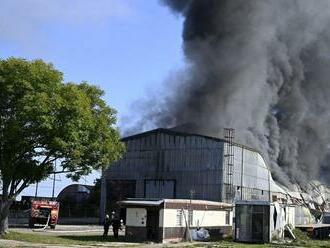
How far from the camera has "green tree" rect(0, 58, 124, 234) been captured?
28.1 m

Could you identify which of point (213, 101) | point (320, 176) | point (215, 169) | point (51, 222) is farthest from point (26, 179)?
point (320, 176)

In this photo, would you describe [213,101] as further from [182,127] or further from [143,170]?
[143,170]

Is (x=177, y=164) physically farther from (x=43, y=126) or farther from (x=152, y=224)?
(x=43, y=126)

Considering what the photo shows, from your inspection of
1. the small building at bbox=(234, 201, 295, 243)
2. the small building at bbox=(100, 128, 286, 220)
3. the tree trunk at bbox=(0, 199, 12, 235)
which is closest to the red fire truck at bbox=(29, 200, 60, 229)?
the tree trunk at bbox=(0, 199, 12, 235)

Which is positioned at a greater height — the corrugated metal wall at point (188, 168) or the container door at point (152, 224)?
the corrugated metal wall at point (188, 168)

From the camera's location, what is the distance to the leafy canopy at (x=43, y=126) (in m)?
28.1

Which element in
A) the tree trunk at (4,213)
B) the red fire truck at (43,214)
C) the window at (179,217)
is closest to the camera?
the tree trunk at (4,213)

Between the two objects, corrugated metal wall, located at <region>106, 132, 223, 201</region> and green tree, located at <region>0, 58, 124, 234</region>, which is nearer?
green tree, located at <region>0, 58, 124, 234</region>

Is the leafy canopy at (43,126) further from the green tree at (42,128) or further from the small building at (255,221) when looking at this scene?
the small building at (255,221)

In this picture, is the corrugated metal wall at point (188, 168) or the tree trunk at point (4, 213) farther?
the corrugated metal wall at point (188, 168)

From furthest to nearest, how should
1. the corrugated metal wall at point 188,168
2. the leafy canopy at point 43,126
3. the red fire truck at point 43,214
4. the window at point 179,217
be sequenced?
the corrugated metal wall at point 188,168, the red fire truck at point 43,214, the window at point 179,217, the leafy canopy at point 43,126

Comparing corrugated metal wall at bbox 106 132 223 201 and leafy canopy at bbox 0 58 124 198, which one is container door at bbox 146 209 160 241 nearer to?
leafy canopy at bbox 0 58 124 198

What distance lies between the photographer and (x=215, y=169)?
59.2 meters

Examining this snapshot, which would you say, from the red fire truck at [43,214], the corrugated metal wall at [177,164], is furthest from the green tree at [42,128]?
the corrugated metal wall at [177,164]
